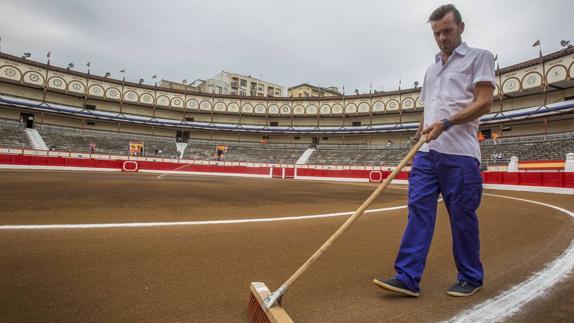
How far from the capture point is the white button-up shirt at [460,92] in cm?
215

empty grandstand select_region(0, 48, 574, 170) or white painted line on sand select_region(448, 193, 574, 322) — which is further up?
empty grandstand select_region(0, 48, 574, 170)

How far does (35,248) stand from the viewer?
2.42 m

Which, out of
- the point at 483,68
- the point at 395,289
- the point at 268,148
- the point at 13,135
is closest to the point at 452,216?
the point at 395,289

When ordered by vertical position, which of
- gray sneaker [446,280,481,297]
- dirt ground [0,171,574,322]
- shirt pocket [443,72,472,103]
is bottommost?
dirt ground [0,171,574,322]

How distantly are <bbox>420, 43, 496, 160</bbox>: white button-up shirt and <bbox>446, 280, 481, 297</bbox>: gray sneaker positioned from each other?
94cm

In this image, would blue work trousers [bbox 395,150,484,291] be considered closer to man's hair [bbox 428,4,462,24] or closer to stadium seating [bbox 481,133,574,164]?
man's hair [bbox 428,4,462,24]

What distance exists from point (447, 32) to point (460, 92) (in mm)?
484

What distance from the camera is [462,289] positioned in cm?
194

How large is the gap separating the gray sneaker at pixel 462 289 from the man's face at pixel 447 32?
181 cm

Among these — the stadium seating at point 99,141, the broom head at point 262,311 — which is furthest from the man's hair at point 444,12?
the stadium seating at point 99,141

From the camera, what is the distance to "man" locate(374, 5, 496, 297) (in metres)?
2.02

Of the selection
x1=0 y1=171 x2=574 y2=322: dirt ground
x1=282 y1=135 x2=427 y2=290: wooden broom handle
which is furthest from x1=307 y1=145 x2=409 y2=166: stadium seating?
x1=282 y1=135 x2=427 y2=290: wooden broom handle

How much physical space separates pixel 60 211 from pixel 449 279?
16.1 ft

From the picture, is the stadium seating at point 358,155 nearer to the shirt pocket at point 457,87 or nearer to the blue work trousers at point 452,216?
the shirt pocket at point 457,87
